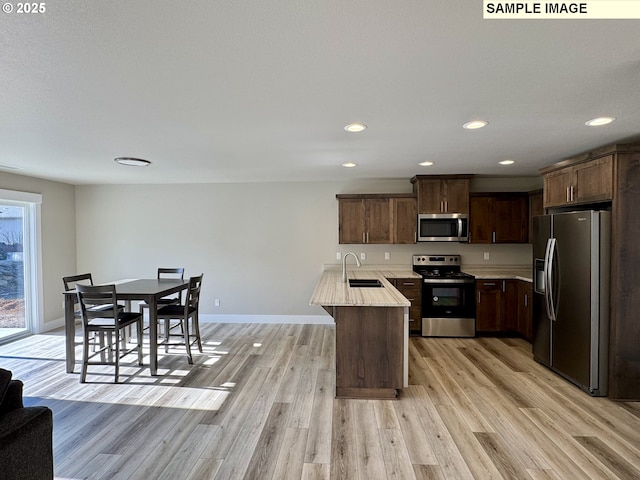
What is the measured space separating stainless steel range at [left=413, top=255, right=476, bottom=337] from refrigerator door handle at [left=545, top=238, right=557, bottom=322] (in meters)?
1.29

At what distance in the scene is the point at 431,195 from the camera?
4832 mm

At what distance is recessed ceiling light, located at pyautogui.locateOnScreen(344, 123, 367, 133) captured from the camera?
2.60m

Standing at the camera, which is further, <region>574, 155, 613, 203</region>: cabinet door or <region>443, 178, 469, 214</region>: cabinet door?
<region>443, 178, 469, 214</region>: cabinet door

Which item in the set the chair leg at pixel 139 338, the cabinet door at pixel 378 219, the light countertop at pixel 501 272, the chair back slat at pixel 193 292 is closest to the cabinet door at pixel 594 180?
the light countertop at pixel 501 272

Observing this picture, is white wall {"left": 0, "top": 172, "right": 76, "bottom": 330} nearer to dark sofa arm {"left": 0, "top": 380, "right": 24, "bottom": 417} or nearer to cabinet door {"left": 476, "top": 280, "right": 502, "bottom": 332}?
dark sofa arm {"left": 0, "top": 380, "right": 24, "bottom": 417}

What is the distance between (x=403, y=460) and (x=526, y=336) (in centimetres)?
336

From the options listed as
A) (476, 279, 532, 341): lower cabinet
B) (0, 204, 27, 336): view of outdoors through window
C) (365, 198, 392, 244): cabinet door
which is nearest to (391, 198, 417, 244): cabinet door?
(365, 198, 392, 244): cabinet door

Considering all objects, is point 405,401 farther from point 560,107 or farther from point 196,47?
point 196,47

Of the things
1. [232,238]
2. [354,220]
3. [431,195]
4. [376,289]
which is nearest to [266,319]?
[232,238]

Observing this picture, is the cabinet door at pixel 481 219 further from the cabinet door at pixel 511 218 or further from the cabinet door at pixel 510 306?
the cabinet door at pixel 510 306

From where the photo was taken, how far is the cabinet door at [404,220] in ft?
16.3

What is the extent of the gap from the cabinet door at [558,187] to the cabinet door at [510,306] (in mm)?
1389

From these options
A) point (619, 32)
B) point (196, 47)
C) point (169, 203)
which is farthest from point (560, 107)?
point (169, 203)

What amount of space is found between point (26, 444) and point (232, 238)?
432cm
